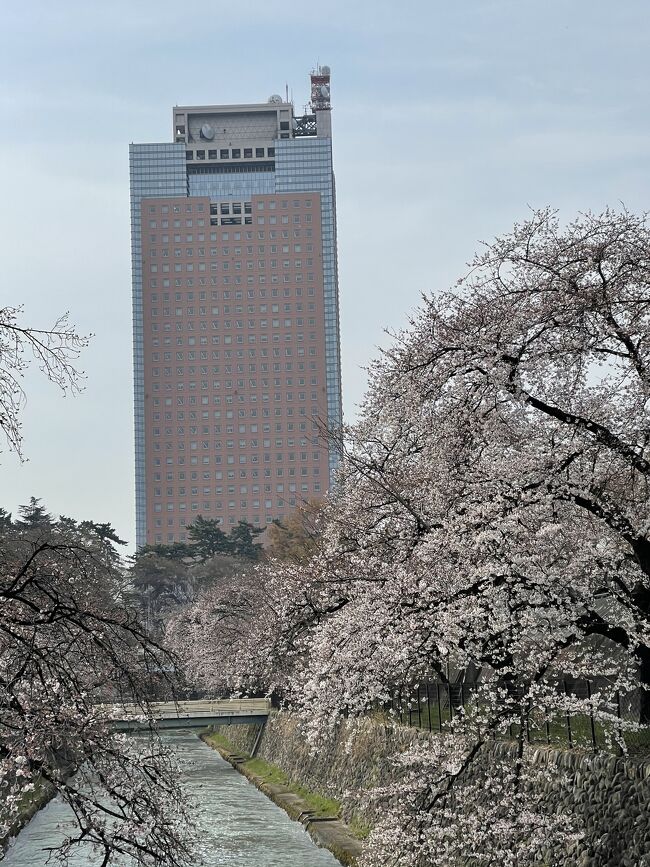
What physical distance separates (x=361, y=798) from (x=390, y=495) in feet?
24.5

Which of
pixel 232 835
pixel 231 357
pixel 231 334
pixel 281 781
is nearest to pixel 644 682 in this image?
pixel 232 835

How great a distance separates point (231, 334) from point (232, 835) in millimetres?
139919

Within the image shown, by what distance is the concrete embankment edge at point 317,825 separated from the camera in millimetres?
21375

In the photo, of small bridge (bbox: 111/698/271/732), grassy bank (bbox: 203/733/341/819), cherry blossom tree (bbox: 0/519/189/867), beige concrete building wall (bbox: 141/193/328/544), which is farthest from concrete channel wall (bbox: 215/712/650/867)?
beige concrete building wall (bbox: 141/193/328/544)

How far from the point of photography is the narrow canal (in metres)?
23.5

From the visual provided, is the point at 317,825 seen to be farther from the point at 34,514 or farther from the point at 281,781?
the point at 34,514

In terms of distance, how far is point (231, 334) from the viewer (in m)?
164

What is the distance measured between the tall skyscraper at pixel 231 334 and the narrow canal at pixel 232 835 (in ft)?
385

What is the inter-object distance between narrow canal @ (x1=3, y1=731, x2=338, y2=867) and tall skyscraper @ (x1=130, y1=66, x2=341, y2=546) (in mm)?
117359

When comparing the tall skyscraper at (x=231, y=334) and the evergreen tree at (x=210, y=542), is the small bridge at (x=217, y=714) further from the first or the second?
the tall skyscraper at (x=231, y=334)

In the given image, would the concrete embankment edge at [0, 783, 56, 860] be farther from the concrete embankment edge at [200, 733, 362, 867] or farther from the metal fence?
the metal fence

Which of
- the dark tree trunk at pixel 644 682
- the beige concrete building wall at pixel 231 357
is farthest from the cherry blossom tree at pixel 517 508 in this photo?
the beige concrete building wall at pixel 231 357

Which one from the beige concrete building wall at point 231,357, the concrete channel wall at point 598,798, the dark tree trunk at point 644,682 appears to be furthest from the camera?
the beige concrete building wall at point 231,357

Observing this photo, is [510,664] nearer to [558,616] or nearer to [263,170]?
[558,616]
